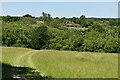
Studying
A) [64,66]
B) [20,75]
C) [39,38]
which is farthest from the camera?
[39,38]

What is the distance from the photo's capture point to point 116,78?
14.2 m

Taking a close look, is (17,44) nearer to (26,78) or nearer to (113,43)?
(113,43)

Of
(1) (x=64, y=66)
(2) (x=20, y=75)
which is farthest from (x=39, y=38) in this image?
(2) (x=20, y=75)

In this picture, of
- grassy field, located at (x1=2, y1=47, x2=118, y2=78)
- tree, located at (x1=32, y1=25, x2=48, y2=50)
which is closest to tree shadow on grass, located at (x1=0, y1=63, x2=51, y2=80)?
grassy field, located at (x1=2, y1=47, x2=118, y2=78)

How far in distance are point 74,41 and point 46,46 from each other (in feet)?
18.0

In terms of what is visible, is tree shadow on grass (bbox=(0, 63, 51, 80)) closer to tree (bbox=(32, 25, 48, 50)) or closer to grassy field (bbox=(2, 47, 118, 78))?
grassy field (bbox=(2, 47, 118, 78))

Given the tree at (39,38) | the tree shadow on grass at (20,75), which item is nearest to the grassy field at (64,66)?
the tree shadow on grass at (20,75)

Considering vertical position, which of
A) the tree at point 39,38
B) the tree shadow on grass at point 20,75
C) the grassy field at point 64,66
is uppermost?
the tree at point 39,38

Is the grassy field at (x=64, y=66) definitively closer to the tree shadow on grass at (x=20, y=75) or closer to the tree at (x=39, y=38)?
the tree shadow on grass at (x=20, y=75)

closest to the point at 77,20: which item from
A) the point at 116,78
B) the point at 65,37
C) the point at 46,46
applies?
the point at 65,37

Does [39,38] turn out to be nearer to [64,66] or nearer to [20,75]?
[64,66]

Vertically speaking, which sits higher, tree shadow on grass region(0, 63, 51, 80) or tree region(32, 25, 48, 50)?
tree region(32, 25, 48, 50)

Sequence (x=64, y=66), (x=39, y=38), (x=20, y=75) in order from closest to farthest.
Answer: (x=20, y=75) < (x=64, y=66) < (x=39, y=38)

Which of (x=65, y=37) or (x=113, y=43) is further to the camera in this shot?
(x=65, y=37)
